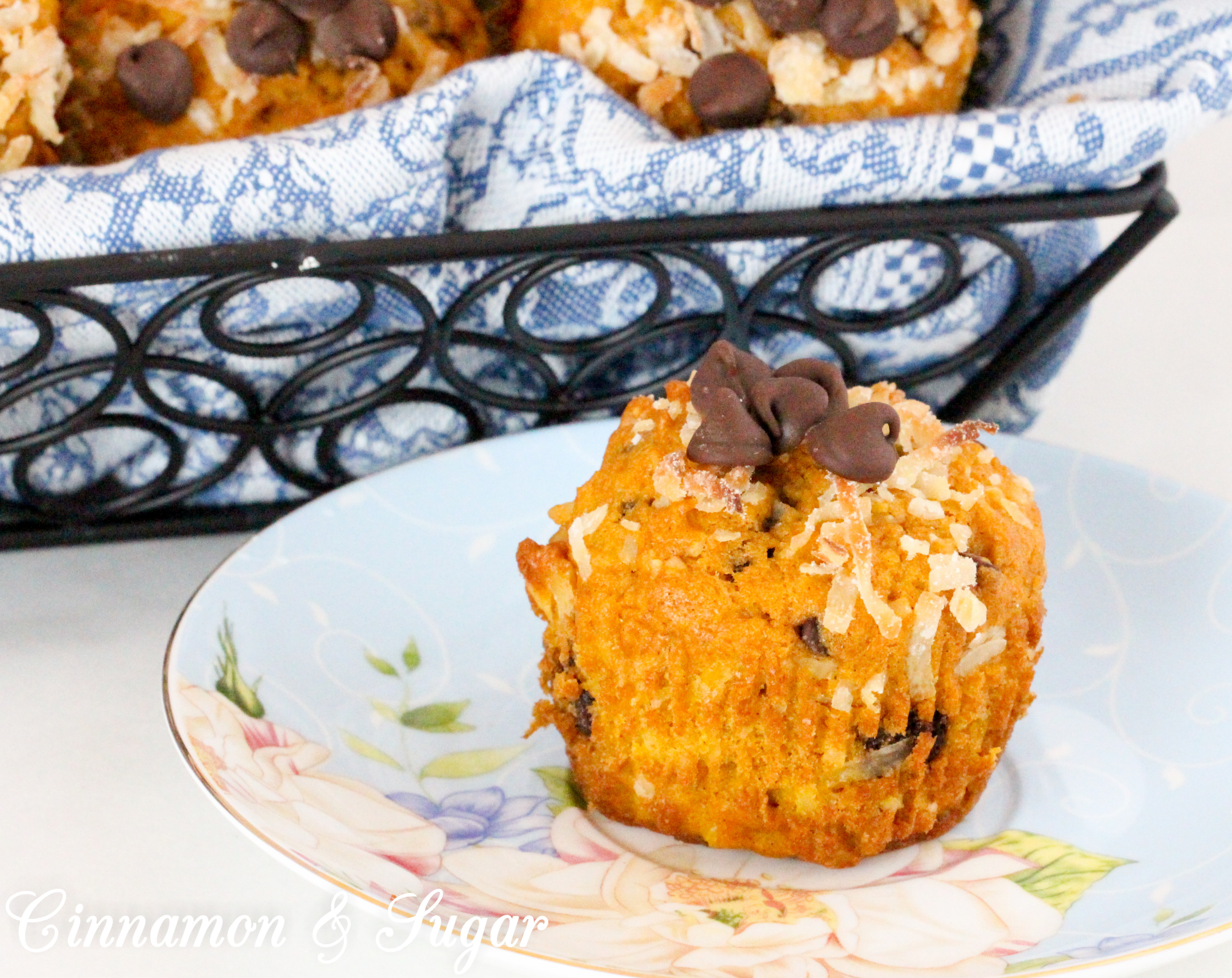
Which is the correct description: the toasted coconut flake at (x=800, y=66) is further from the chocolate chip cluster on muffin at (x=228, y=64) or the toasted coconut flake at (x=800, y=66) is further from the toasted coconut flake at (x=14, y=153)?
the toasted coconut flake at (x=14, y=153)

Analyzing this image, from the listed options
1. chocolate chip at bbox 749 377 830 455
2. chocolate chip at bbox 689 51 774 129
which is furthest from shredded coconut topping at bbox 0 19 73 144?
chocolate chip at bbox 749 377 830 455

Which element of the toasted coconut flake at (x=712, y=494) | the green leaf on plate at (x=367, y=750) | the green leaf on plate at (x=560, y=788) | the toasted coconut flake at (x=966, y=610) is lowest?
the green leaf on plate at (x=560, y=788)

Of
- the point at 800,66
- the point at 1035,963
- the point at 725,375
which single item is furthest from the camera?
the point at 800,66

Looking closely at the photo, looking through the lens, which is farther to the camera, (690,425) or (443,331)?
(443,331)

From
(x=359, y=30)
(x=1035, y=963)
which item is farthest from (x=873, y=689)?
(x=359, y=30)

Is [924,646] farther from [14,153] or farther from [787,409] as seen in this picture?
[14,153]

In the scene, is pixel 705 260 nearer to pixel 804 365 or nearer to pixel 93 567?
pixel 804 365

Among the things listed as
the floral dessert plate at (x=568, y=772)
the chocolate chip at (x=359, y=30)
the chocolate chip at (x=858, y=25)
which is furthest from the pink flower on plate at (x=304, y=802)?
the chocolate chip at (x=858, y=25)
